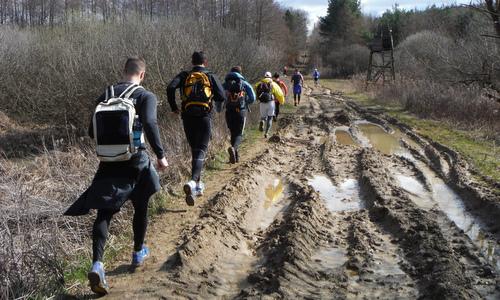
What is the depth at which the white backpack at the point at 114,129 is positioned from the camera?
3.94m

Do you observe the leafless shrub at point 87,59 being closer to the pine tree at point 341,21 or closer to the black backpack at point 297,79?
the black backpack at point 297,79

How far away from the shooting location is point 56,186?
300 inches

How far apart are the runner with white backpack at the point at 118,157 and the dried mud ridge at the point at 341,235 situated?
67 cm

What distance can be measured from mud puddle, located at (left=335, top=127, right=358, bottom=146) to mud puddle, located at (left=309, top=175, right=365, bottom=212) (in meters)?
4.36

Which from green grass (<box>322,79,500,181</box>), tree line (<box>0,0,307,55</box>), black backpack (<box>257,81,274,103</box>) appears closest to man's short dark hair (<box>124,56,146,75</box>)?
green grass (<box>322,79,500,181</box>)

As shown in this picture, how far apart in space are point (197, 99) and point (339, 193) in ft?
9.63

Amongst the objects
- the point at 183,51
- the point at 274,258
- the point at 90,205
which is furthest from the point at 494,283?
the point at 183,51

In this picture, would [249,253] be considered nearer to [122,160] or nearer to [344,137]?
[122,160]

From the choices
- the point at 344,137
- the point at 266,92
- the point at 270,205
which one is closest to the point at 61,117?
the point at 266,92

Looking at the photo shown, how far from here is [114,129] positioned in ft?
13.0

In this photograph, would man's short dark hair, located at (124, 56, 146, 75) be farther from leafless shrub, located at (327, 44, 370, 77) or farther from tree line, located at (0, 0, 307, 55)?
leafless shrub, located at (327, 44, 370, 77)

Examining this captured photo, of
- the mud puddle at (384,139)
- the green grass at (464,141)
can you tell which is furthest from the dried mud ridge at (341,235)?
the mud puddle at (384,139)

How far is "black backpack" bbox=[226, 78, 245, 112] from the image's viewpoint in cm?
904

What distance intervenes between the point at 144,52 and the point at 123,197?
34.7 feet
